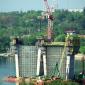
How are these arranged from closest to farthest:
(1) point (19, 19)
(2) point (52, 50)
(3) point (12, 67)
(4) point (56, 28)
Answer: (2) point (52, 50) < (3) point (12, 67) < (4) point (56, 28) < (1) point (19, 19)

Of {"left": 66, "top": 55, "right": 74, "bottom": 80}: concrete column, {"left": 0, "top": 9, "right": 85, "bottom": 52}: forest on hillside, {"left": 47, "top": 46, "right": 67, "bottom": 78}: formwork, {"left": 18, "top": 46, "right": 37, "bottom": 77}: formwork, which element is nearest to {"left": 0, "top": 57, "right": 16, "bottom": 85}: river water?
{"left": 18, "top": 46, "right": 37, "bottom": 77}: formwork

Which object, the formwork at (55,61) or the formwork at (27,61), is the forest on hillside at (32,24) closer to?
the formwork at (27,61)

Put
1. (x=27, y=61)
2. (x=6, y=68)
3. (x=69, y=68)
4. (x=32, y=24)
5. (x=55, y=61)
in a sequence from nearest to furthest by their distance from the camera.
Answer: (x=69, y=68) → (x=55, y=61) → (x=27, y=61) → (x=6, y=68) → (x=32, y=24)

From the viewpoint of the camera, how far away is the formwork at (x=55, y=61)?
159ft

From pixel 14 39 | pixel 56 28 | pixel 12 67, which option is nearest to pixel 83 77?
pixel 14 39

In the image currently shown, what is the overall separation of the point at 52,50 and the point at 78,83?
392 cm

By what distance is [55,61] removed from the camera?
49.3 metres

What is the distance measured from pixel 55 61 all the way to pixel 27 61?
6.58ft

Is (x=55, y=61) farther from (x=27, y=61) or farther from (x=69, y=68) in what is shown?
(x=27, y=61)

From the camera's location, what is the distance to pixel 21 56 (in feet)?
164

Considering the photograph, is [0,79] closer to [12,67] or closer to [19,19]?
[12,67]

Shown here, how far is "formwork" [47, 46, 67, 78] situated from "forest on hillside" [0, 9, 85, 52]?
36.1 m

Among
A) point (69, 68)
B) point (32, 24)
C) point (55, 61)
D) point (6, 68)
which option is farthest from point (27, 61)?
point (32, 24)

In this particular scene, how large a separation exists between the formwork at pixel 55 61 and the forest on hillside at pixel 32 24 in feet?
118
